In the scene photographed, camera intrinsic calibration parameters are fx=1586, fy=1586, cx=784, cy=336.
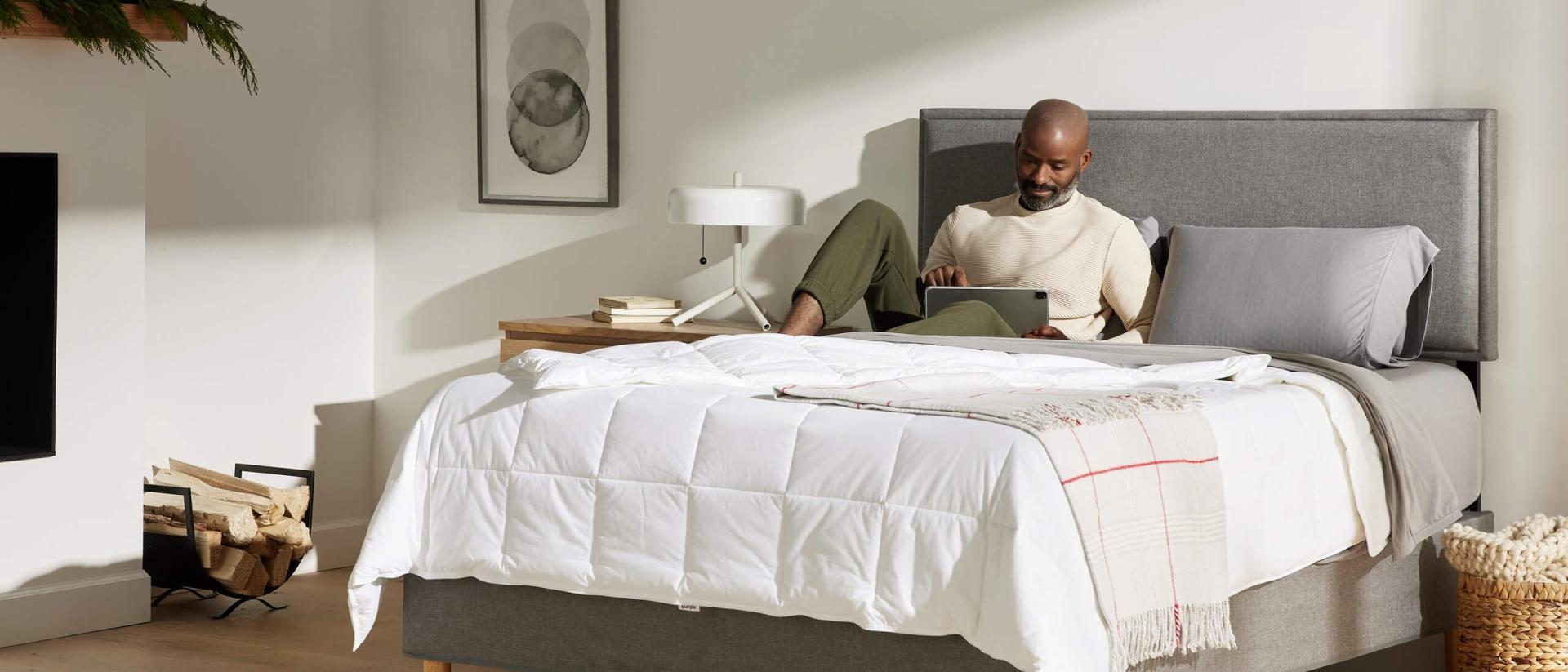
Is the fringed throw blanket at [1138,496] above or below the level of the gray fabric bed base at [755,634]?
above

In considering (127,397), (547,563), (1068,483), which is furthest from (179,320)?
(1068,483)

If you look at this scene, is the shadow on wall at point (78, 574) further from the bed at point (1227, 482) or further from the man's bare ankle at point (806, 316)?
the man's bare ankle at point (806, 316)

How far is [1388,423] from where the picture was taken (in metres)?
2.96

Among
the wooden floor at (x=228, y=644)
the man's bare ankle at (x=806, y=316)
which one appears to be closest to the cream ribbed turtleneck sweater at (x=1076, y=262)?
the man's bare ankle at (x=806, y=316)

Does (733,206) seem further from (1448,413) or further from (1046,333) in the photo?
(1448,413)

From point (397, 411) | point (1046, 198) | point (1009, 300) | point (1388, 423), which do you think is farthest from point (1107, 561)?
point (397, 411)

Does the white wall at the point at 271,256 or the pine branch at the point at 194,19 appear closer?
the pine branch at the point at 194,19

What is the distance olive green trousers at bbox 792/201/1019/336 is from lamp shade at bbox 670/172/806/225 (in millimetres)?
214

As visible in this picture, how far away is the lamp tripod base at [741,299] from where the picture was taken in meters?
4.41

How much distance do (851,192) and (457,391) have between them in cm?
204

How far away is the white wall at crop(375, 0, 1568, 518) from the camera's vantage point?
371cm

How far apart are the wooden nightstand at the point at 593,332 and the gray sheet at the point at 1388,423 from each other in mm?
1074

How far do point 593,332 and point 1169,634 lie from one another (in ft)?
7.86

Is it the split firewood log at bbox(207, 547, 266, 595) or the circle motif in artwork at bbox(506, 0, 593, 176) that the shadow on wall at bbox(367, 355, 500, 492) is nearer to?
the circle motif in artwork at bbox(506, 0, 593, 176)
